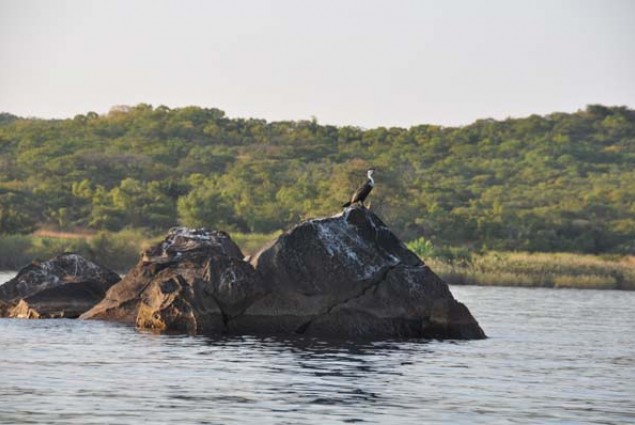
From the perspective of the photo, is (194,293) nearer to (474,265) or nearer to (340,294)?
(340,294)

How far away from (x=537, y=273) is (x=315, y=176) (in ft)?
210

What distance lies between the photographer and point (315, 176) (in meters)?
138

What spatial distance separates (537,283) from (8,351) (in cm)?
4552

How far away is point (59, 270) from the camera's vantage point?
42625mm

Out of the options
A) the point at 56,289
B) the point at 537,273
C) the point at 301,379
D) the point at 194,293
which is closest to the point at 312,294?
the point at 194,293

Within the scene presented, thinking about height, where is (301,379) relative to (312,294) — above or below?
below

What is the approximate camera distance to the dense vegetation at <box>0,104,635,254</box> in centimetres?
10594

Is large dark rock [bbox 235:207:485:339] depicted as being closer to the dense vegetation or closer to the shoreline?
the shoreline

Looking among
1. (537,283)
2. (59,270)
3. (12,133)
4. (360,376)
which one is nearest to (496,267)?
(537,283)

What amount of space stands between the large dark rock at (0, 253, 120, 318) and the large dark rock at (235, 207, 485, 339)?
21.4 feet

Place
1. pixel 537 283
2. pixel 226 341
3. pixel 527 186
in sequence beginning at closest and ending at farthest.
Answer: pixel 226 341, pixel 537 283, pixel 527 186

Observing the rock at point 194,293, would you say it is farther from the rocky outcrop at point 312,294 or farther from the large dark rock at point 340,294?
the large dark rock at point 340,294

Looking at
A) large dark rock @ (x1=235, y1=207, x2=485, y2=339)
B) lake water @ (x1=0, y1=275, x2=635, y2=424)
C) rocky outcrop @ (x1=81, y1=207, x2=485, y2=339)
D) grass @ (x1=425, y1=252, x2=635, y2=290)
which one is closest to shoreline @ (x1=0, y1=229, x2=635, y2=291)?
grass @ (x1=425, y1=252, x2=635, y2=290)

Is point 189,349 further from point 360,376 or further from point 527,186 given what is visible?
point 527,186
